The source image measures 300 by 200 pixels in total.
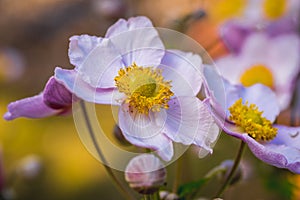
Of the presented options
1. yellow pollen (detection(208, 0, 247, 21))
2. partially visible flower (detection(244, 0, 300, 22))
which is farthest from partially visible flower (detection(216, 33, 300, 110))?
yellow pollen (detection(208, 0, 247, 21))

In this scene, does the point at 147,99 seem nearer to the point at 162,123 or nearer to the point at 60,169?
the point at 162,123

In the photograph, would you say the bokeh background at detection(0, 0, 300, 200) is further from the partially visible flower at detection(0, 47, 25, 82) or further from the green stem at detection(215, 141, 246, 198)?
the green stem at detection(215, 141, 246, 198)

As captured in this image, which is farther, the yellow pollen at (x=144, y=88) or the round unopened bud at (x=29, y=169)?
the round unopened bud at (x=29, y=169)

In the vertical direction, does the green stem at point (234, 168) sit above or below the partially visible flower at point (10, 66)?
above

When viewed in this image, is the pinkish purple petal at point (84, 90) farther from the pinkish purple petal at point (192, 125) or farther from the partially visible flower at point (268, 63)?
the partially visible flower at point (268, 63)

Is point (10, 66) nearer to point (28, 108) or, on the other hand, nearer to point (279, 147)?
point (28, 108)

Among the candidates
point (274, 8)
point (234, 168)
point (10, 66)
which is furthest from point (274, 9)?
point (10, 66)

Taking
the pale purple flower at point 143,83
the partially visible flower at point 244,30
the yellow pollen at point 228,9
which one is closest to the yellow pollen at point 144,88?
the pale purple flower at point 143,83

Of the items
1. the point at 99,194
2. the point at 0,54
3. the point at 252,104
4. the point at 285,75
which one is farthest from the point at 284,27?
the point at 0,54
